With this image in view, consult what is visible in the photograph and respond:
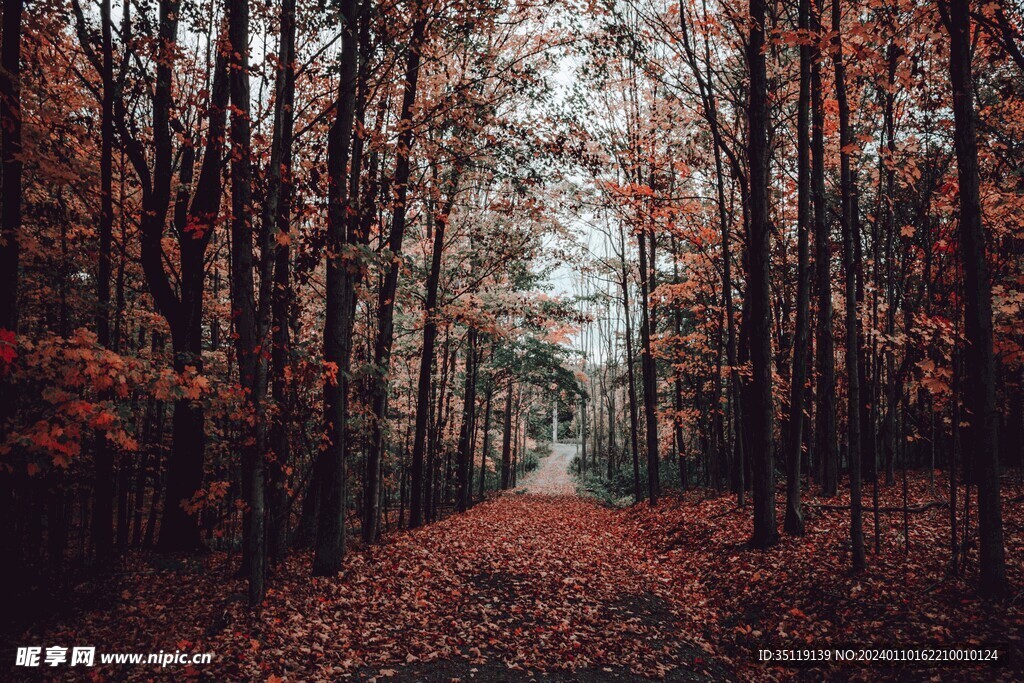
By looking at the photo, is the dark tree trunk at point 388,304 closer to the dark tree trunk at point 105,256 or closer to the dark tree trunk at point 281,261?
the dark tree trunk at point 281,261

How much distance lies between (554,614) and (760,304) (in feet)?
21.9

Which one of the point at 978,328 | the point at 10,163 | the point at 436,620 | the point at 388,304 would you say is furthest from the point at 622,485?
the point at 10,163

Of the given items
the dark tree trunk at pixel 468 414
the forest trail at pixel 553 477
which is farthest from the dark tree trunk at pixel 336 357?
the forest trail at pixel 553 477

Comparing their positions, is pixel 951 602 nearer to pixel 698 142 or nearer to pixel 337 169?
pixel 337 169

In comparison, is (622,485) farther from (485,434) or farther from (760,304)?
(760,304)

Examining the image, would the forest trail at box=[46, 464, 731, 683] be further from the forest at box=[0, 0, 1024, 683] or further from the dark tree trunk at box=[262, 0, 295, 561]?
the dark tree trunk at box=[262, 0, 295, 561]

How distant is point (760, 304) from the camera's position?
32.1 ft

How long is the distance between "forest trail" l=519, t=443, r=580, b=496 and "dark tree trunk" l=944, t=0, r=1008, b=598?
2434cm

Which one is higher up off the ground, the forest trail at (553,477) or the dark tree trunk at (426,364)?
the dark tree trunk at (426,364)

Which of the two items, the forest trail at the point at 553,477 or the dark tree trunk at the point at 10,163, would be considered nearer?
the dark tree trunk at the point at 10,163

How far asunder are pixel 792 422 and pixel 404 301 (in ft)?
30.1

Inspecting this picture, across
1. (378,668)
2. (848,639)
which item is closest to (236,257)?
(378,668)

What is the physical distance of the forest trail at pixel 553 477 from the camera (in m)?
33.9

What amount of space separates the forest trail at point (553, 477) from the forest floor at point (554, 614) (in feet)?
67.9
